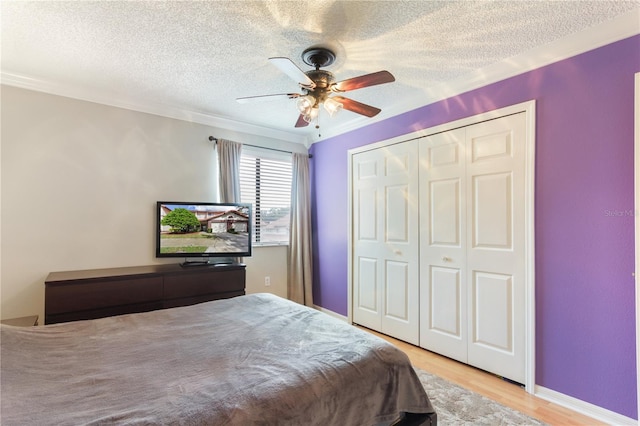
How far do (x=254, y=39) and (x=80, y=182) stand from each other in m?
2.26

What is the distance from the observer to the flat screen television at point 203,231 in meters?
3.29

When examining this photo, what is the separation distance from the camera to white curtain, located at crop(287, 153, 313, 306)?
4.34 meters

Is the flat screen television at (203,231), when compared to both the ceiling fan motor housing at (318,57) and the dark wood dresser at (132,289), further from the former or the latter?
the ceiling fan motor housing at (318,57)

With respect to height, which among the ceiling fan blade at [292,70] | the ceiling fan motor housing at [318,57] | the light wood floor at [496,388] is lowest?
the light wood floor at [496,388]

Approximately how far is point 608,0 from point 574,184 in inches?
43.2

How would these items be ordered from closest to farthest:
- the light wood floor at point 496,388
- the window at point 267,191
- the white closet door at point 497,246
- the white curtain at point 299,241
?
the light wood floor at point 496,388
the white closet door at point 497,246
the window at point 267,191
the white curtain at point 299,241

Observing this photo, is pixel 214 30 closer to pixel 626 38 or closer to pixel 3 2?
pixel 3 2

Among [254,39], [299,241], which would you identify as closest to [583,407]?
[299,241]

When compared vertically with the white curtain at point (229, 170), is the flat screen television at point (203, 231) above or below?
below

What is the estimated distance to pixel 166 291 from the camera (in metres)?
2.99

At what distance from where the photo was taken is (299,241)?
4344mm

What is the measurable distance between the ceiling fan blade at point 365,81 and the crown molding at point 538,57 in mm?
1161

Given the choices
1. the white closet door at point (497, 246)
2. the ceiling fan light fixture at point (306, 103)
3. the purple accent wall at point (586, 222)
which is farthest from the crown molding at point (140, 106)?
the purple accent wall at point (586, 222)

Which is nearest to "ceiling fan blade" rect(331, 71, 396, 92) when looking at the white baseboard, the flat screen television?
the flat screen television
